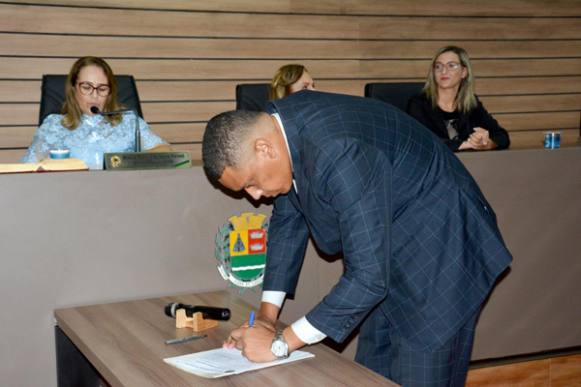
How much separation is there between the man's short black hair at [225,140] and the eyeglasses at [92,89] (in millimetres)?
1797

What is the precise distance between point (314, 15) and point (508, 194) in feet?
7.95

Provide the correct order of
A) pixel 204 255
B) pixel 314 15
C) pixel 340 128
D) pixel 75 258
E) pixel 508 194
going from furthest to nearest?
pixel 314 15 < pixel 508 194 < pixel 204 255 < pixel 75 258 < pixel 340 128

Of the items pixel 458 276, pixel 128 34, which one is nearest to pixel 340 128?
pixel 458 276

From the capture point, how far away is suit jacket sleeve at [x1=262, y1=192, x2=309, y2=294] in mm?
1935

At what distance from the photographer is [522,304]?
2.79m

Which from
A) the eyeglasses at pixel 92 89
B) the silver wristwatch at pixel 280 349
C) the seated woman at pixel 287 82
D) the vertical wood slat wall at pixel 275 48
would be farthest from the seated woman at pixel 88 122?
the silver wristwatch at pixel 280 349

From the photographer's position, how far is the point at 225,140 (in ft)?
4.94

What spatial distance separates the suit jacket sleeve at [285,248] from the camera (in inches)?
76.2

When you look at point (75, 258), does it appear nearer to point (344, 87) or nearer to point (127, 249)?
point (127, 249)

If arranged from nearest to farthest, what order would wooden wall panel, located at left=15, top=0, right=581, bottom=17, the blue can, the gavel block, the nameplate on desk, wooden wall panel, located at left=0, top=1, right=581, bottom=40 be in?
1. the gavel block
2. the nameplate on desk
3. the blue can
4. wooden wall panel, located at left=0, top=1, right=581, bottom=40
5. wooden wall panel, located at left=15, top=0, right=581, bottom=17

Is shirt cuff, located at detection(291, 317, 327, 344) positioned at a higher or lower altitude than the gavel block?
higher

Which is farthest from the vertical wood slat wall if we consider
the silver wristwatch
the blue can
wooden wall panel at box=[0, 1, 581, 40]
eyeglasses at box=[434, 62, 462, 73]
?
the silver wristwatch

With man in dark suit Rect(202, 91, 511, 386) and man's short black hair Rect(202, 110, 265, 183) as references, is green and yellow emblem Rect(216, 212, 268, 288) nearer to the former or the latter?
man in dark suit Rect(202, 91, 511, 386)

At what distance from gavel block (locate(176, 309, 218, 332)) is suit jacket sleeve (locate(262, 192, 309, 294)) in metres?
0.16
